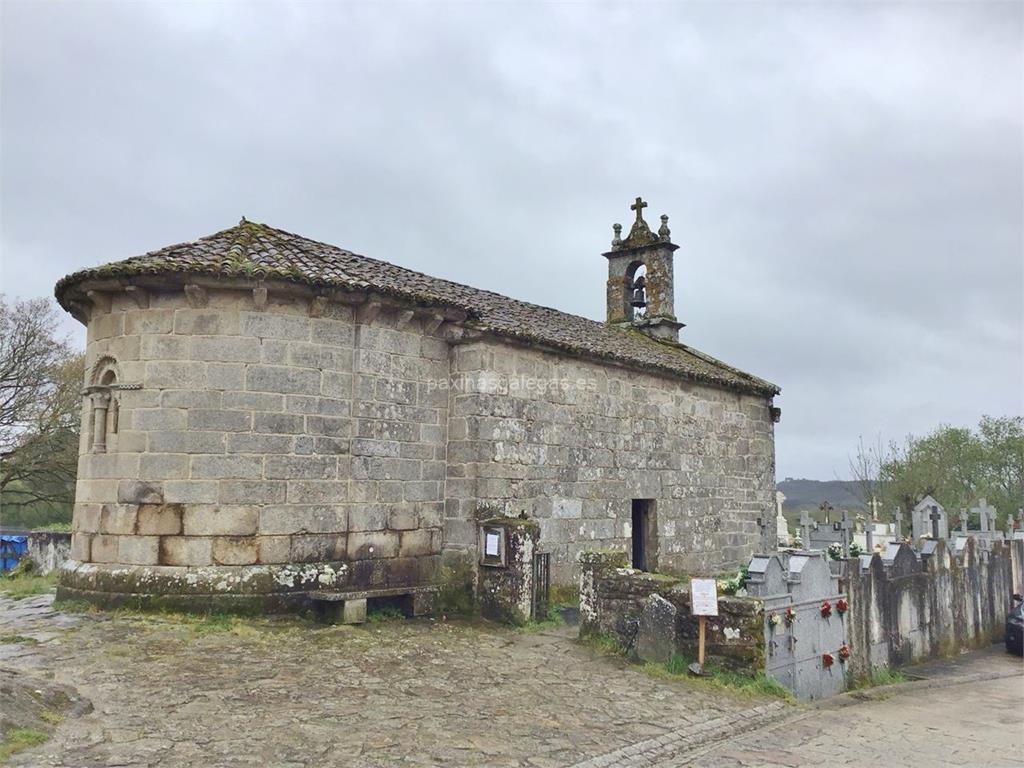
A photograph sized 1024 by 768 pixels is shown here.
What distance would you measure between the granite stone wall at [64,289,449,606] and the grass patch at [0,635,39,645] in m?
1.43

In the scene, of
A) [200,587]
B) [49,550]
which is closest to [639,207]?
[200,587]

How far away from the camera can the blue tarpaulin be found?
658 inches

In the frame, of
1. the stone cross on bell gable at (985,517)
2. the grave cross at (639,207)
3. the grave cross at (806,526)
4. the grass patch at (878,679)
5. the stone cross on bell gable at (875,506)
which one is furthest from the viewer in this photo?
the stone cross on bell gable at (875,506)

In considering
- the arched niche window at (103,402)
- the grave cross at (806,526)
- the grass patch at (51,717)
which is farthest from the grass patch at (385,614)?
the grave cross at (806,526)

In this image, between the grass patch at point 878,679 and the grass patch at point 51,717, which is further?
the grass patch at point 878,679

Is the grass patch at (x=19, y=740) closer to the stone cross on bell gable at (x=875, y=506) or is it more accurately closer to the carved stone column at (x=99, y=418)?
the carved stone column at (x=99, y=418)

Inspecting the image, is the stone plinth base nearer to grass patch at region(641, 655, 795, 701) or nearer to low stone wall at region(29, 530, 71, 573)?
grass patch at region(641, 655, 795, 701)

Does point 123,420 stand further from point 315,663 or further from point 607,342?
point 607,342

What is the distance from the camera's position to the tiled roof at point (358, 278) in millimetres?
9375

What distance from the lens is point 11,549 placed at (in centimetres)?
1689

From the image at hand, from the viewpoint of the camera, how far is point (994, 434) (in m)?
34.2

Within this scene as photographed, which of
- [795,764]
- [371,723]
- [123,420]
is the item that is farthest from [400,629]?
[795,764]

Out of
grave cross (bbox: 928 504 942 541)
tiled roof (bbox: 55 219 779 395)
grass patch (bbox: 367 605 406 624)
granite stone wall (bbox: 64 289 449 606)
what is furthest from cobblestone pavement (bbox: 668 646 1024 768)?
grave cross (bbox: 928 504 942 541)

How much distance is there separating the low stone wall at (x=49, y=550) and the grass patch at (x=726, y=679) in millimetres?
11975
